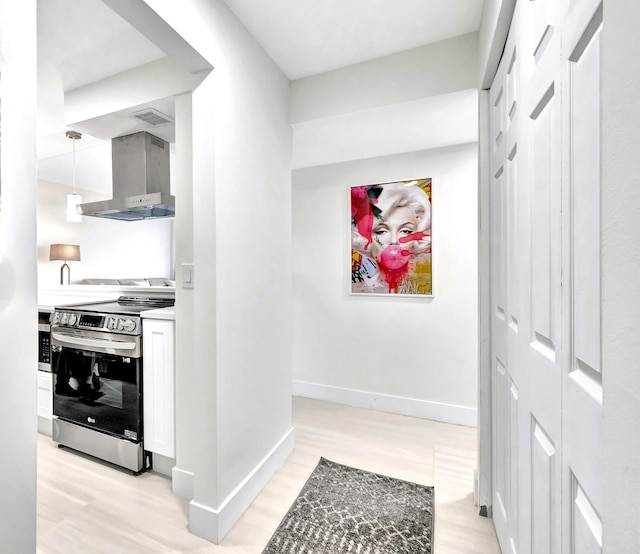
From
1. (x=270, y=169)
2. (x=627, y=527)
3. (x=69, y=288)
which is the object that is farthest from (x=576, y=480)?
(x=69, y=288)

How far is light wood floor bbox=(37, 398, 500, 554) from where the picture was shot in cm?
149

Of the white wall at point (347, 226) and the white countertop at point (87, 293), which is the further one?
the white countertop at point (87, 293)

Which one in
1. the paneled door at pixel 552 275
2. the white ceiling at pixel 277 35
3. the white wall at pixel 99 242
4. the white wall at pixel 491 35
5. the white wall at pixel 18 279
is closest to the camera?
the paneled door at pixel 552 275

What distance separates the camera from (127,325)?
2021 mm

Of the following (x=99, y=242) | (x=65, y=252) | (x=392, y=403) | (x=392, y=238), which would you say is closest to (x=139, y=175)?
(x=392, y=238)

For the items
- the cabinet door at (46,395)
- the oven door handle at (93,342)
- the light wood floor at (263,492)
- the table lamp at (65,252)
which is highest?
the table lamp at (65,252)

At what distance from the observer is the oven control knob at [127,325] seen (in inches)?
79.0

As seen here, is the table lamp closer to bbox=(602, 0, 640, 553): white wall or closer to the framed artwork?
the framed artwork

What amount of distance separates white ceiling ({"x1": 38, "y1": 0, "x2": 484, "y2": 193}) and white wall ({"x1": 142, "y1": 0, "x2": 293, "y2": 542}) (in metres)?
0.15

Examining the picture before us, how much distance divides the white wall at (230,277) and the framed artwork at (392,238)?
104cm

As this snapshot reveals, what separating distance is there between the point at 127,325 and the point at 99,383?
488 mm

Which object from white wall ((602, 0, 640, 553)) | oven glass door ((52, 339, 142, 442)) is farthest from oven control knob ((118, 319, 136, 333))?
white wall ((602, 0, 640, 553))

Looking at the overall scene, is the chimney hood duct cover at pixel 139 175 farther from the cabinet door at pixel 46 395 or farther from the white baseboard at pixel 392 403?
the white baseboard at pixel 392 403

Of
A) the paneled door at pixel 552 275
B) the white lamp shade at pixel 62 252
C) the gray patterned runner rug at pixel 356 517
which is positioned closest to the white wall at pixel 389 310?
the gray patterned runner rug at pixel 356 517
